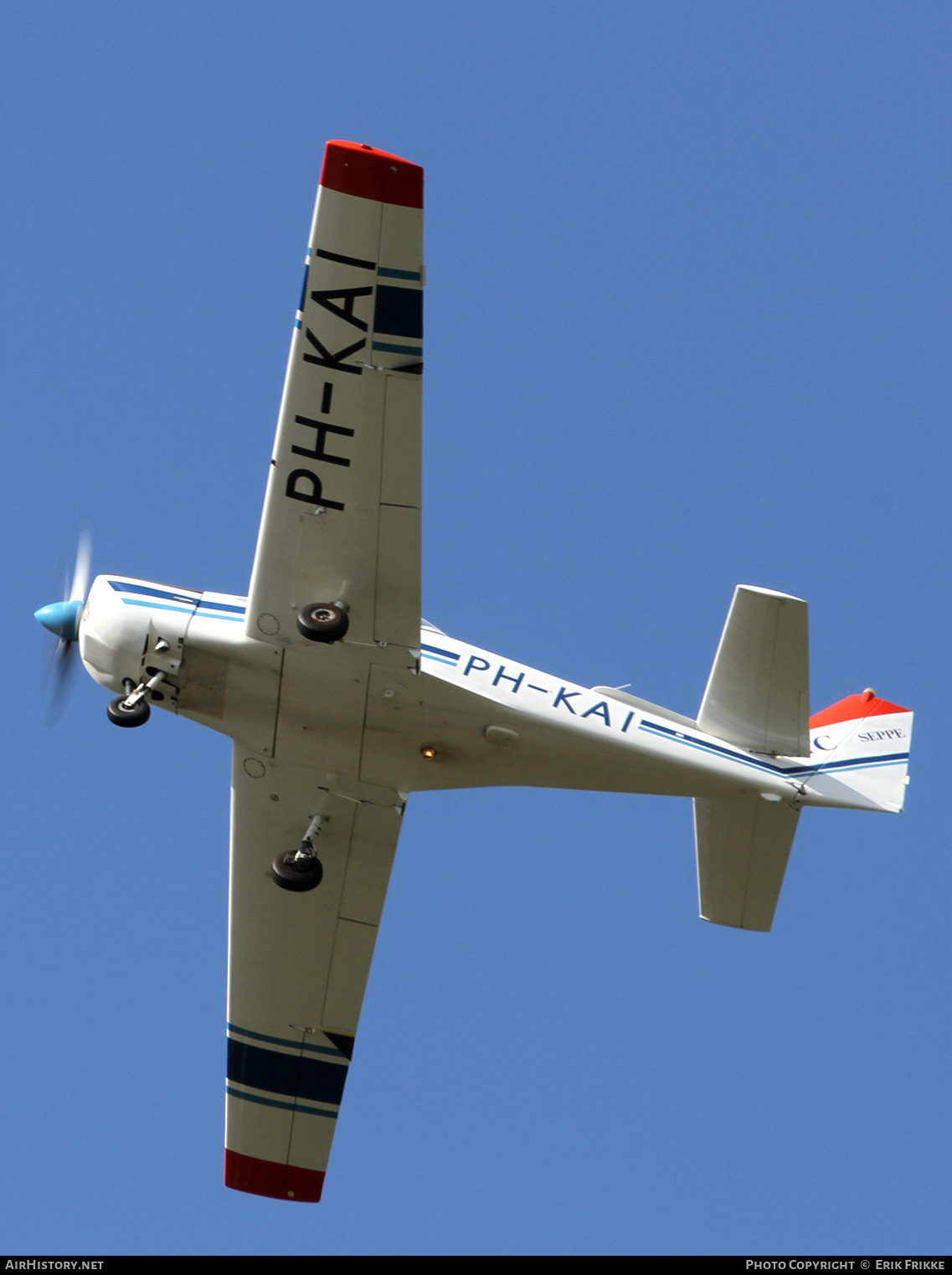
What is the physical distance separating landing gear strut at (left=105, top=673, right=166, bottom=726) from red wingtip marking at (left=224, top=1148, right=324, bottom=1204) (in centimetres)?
656

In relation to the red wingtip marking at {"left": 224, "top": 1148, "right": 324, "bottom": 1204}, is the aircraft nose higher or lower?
higher

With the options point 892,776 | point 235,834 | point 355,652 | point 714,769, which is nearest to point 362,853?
point 235,834

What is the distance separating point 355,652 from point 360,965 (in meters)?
4.51

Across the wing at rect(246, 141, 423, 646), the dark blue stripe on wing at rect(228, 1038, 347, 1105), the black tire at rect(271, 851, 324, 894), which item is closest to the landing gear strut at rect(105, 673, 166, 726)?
the wing at rect(246, 141, 423, 646)

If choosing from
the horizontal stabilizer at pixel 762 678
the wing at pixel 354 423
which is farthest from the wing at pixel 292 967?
the horizontal stabilizer at pixel 762 678

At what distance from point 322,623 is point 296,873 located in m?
2.81

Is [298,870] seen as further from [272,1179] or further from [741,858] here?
[272,1179]

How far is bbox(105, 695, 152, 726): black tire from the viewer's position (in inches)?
572

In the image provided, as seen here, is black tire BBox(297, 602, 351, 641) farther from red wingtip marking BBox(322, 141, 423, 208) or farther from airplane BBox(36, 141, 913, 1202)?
red wingtip marking BBox(322, 141, 423, 208)

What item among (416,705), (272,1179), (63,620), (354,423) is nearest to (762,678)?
(416,705)

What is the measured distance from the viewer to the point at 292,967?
1778cm

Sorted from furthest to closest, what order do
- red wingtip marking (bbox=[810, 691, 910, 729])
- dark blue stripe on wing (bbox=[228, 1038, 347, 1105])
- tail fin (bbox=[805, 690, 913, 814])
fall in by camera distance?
1. dark blue stripe on wing (bbox=[228, 1038, 347, 1105])
2. red wingtip marking (bbox=[810, 691, 910, 729])
3. tail fin (bbox=[805, 690, 913, 814])

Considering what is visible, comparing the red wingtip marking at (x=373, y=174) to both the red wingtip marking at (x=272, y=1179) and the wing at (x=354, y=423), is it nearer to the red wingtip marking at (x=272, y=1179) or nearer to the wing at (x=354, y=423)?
the wing at (x=354, y=423)

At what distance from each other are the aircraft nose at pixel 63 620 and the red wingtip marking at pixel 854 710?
7628mm
